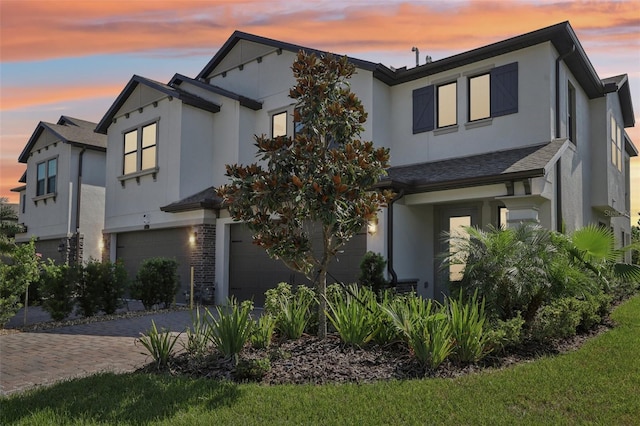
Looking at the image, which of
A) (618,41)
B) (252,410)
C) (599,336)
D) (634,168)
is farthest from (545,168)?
(634,168)

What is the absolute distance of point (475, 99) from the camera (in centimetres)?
1352

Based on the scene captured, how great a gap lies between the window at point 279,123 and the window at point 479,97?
19.3ft

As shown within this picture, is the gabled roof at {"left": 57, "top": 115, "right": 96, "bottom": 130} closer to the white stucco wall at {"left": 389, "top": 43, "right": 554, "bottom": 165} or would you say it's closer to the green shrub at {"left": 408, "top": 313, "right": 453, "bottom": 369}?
the white stucco wall at {"left": 389, "top": 43, "right": 554, "bottom": 165}

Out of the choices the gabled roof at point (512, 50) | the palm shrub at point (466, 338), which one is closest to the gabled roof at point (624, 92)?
the gabled roof at point (512, 50)

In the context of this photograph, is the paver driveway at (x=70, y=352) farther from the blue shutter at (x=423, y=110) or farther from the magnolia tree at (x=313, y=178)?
the blue shutter at (x=423, y=110)

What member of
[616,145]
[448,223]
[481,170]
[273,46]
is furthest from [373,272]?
[616,145]

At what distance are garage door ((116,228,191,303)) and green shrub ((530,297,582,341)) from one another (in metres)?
11.3

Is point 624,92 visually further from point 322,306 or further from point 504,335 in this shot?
point 322,306

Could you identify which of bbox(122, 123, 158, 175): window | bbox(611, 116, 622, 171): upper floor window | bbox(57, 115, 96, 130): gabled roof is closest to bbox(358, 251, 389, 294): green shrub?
bbox(122, 123, 158, 175): window

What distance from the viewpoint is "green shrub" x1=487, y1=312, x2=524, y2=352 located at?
265 inches

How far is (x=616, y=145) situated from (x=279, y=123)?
11938 millimetres

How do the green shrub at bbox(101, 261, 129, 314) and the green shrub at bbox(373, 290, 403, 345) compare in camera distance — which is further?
the green shrub at bbox(101, 261, 129, 314)

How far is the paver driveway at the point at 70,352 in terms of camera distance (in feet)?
22.9

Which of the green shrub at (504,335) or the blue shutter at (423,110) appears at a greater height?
the blue shutter at (423,110)
